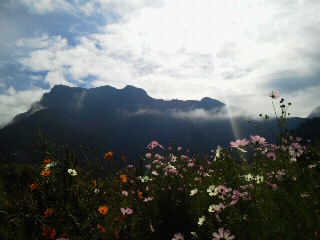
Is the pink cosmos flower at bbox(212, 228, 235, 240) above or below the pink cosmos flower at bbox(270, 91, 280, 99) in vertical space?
below

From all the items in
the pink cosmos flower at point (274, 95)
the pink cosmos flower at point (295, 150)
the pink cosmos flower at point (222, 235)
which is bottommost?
the pink cosmos flower at point (222, 235)

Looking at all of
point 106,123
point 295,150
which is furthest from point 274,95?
point 106,123

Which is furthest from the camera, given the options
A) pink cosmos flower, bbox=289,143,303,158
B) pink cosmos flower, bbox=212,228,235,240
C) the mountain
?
the mountain

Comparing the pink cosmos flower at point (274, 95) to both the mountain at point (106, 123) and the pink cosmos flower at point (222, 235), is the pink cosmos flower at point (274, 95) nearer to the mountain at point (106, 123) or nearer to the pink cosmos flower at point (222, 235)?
the pink cosmos flower at point (222, 235)

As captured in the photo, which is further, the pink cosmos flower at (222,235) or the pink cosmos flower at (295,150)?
the pink cosmos flower at (295,150)

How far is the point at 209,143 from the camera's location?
614 feet

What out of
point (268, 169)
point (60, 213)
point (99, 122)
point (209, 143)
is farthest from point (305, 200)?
point (209, 143)

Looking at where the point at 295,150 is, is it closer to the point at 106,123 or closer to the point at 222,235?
the point at 222,235

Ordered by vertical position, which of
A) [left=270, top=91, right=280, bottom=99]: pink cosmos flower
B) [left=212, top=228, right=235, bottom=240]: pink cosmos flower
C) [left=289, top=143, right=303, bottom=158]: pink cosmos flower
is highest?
[left=270, top=91, right=280, bottom=99]: pink cosmos flower

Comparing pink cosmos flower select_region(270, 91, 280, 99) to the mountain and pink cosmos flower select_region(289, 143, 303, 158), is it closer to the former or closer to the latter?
pink cosmos flower select_region(289, 143, 303, 158)

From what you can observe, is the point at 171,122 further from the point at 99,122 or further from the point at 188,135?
the point at 99,122

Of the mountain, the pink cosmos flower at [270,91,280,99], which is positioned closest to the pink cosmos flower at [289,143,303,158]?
the pink cosmos flower at [270,91,280,99]

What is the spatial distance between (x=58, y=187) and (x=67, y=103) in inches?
7662

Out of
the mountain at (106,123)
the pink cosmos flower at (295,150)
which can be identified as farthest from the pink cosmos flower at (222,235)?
the mountain at (106,123)
